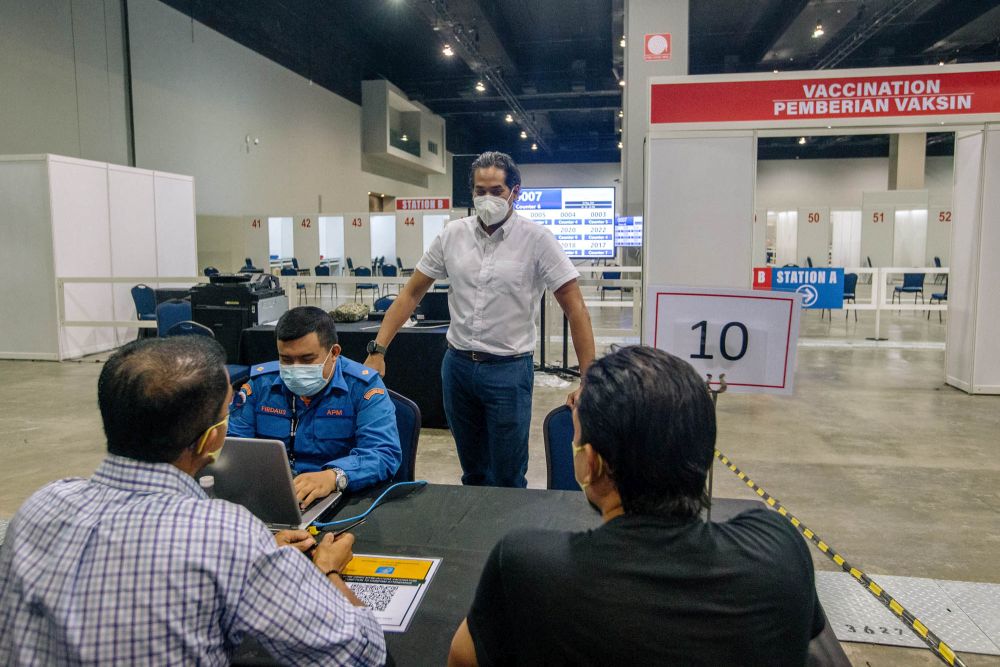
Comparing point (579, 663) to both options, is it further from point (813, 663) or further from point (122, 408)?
point (122, 408)

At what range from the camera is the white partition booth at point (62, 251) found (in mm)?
7770

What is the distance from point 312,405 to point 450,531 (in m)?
0.74

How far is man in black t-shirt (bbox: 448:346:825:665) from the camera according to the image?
869mm

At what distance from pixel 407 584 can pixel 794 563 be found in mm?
763

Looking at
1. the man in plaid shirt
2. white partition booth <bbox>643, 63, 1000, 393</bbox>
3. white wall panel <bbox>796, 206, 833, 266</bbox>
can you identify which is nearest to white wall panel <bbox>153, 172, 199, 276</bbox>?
white partition booth <bbox>643, 63, 1000, 393</bbox>

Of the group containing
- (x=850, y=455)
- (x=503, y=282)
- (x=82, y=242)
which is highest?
(x=82, y=242)

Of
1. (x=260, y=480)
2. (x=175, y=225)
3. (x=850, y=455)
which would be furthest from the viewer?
(x=175, y=225)

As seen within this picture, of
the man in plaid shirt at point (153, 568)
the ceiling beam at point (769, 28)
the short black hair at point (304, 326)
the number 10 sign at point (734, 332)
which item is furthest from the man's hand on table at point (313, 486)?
the ceiling beam at point (769, 28)

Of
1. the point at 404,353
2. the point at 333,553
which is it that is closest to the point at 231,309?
the point at 404,353

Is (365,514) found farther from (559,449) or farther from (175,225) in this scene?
(175,225)

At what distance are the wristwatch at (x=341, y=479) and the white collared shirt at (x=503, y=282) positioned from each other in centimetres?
93

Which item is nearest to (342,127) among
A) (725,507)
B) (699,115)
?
(699,115)

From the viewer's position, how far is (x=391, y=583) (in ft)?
4.54

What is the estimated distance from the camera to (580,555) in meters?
0.90
